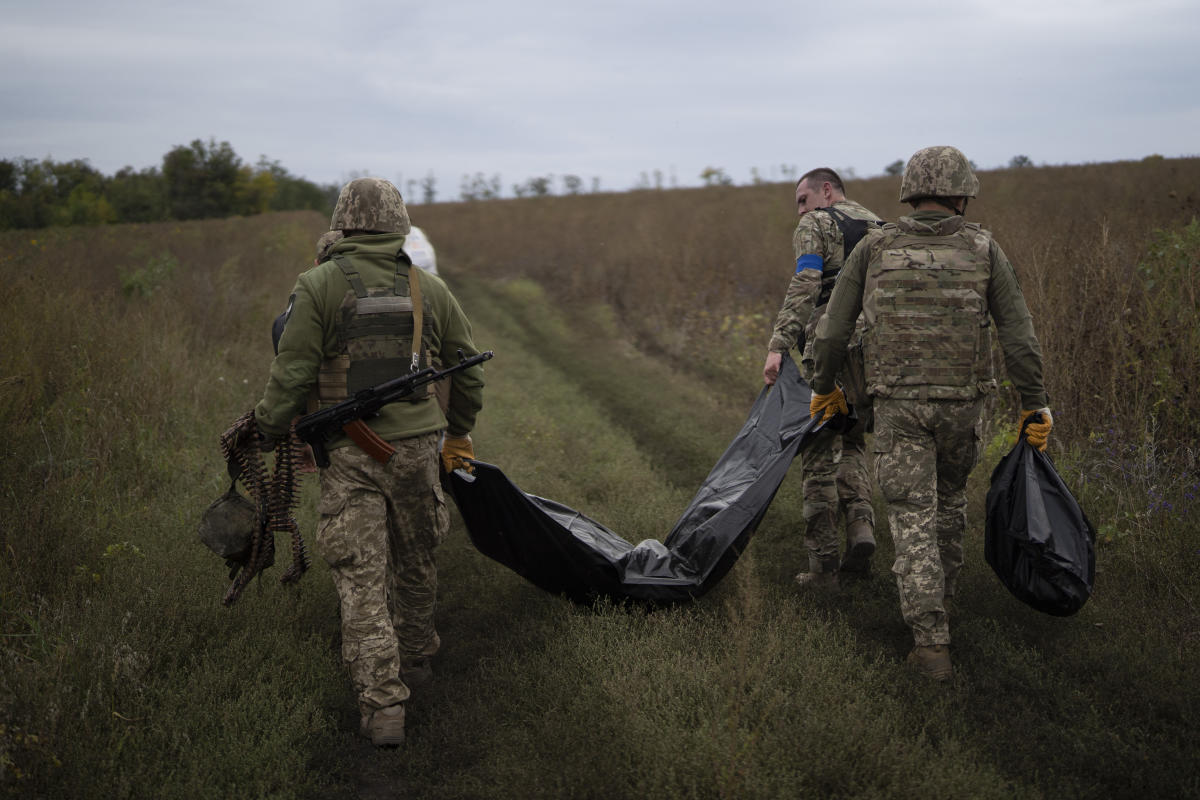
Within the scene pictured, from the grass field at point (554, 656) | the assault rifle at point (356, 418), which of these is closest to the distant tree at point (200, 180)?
the grass field at point (554, 656)

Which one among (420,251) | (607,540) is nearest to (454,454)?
(607,540)

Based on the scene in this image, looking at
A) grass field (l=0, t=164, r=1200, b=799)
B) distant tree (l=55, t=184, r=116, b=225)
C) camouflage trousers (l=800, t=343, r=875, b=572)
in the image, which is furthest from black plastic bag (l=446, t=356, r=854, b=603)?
distant tree (l=55, t=184, r=116, b=225)

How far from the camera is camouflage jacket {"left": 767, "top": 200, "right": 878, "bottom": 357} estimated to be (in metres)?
4.93

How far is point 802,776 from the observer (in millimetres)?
2859

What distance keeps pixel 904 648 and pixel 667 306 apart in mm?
11422

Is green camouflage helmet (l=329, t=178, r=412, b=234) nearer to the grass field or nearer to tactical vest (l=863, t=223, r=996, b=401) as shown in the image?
the grass field

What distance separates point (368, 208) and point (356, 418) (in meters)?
0.95

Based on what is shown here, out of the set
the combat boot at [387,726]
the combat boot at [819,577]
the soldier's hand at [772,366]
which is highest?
the soldier's hand at [772,366]

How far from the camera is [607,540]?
4.62 metres

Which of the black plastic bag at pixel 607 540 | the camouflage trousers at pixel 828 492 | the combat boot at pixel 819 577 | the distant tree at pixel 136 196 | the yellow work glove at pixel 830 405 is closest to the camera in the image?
the black plastic bag at pixel 607 540

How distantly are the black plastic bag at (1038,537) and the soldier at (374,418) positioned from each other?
2683 millimetres

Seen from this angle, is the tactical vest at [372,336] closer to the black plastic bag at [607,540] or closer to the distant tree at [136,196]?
the black plastic bag at [607,540]

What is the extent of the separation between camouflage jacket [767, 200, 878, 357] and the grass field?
142 cm

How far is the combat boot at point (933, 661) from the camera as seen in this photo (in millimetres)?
3701
